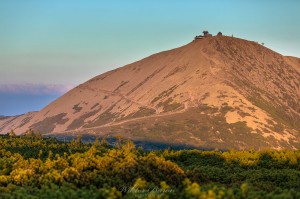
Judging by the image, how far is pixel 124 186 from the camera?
52000 mm

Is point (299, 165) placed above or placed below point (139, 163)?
below

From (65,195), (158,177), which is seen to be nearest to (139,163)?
(158,177)

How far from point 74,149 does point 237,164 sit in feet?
113

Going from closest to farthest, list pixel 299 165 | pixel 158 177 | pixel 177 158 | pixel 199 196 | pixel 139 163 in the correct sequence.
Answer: pixel 199 196
pixel 158 177
pixel 139 163
pixel 299 165
pixel 177 158

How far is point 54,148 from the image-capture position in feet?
367

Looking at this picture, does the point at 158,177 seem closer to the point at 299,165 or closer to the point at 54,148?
the point at 299,165

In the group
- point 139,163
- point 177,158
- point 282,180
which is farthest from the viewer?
point 177,158

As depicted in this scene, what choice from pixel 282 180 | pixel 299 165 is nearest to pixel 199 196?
pixel 282 180

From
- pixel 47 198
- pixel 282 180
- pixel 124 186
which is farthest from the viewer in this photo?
pixel 282 180

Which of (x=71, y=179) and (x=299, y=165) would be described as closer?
(x=71, y=179)

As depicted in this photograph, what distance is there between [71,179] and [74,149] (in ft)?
178

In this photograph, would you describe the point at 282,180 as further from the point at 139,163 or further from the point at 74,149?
the point at 74,149

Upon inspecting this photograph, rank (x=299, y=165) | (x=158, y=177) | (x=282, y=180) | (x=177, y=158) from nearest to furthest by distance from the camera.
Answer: (x=158, y=177)
(x=282, y=180)
(x=299, y=165)
(x=177, y=158)

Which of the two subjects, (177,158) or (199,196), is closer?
(199,196)
